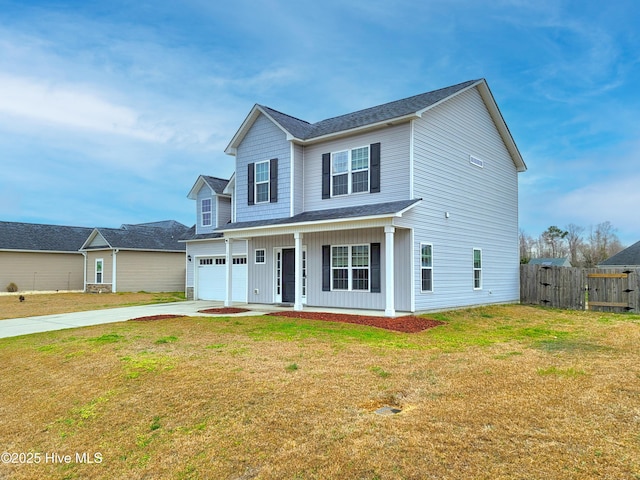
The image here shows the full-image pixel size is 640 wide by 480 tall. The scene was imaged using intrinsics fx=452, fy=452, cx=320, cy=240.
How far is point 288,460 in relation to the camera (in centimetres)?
411

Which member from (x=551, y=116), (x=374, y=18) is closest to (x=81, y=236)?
(x=374, y=18)

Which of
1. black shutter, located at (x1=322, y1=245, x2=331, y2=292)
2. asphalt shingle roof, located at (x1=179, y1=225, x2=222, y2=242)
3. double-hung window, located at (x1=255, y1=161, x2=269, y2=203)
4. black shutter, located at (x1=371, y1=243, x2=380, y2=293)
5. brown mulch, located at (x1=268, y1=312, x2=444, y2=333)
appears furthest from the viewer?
asphalt shingle roof, located at (x1=179, y1=225, x2=222, y2=242)

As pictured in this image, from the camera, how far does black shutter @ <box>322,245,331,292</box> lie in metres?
15.2

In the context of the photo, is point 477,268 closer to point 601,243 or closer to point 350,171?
point 350,171

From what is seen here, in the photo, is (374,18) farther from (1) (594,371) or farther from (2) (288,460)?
(2) (288,460)

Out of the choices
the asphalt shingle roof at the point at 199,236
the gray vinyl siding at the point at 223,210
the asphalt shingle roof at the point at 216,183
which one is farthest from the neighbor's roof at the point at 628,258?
the asphalt shingle roof at the point at 199,236

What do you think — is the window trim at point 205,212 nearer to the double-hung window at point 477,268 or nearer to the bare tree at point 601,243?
the double-hung window at point 477,268

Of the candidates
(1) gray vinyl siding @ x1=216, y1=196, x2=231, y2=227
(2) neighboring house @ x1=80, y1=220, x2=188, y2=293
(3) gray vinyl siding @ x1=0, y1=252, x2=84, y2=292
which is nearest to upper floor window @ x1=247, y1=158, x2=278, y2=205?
(1) gray vinyl siding @ x1=216, y1=196, x2=231, y2=227

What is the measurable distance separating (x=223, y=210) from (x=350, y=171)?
923 cm

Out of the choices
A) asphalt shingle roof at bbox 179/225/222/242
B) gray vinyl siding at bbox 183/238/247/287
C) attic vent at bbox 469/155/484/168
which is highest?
attic vent at bbox 469/155/484/168

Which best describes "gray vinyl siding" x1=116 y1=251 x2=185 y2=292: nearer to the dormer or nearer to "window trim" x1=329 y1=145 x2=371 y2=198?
the dormer

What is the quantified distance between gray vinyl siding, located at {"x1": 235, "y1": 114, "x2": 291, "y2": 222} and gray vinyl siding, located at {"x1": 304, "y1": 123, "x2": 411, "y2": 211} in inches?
42.2

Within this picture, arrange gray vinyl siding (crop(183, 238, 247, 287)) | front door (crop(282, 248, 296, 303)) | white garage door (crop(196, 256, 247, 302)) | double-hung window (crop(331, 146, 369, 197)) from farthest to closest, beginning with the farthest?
1. gray vinyl siding (crop(183, 238, 247, 287))
2. white garage door (crop(196, 256, 247, 302))
3. front door (crop(282, 248, 296, 303))
4. double-hung window (crop(331, 146, 369, 197))

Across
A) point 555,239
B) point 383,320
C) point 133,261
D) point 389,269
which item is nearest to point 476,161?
Result: point 389,269
